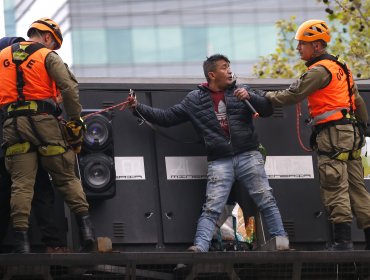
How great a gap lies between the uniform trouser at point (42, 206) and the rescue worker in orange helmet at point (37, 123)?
4.6 inches

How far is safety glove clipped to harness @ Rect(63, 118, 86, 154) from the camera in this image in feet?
30.5

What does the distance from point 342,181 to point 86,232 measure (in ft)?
7.04

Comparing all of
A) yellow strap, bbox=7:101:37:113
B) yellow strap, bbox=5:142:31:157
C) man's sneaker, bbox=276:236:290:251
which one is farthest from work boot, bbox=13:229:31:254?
man's sneaker, bbox=276:236:290:251

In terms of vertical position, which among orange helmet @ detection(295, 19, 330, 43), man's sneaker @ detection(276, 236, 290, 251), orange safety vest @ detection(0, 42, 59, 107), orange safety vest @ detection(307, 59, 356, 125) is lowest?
man's sneaker @ detection(276, 236, 290, 251)

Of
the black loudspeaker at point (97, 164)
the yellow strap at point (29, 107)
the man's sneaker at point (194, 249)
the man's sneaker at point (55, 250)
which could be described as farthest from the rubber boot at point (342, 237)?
the yellow strap at point (29, 107)

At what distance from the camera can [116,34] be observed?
54.6m

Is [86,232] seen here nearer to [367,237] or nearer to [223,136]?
[223,136]

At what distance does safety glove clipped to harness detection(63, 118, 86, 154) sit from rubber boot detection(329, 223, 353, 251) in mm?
2205

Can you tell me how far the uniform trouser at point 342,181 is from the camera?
31.8ft

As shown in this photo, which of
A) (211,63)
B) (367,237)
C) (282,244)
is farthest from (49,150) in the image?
(367,237)

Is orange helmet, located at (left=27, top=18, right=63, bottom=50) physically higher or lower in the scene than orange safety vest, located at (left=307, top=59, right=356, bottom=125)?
higher

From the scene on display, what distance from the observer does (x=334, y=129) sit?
32.3ft

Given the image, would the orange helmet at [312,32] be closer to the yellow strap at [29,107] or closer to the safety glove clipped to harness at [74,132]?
the safety glove clipped to harness at [74,132]

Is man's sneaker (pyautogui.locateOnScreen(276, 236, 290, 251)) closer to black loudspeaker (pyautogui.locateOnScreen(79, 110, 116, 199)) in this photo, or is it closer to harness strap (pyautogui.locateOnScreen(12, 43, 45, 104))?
black loudspeaker (pyautogui.locateOnScreen(79, 110, 116, 199))
